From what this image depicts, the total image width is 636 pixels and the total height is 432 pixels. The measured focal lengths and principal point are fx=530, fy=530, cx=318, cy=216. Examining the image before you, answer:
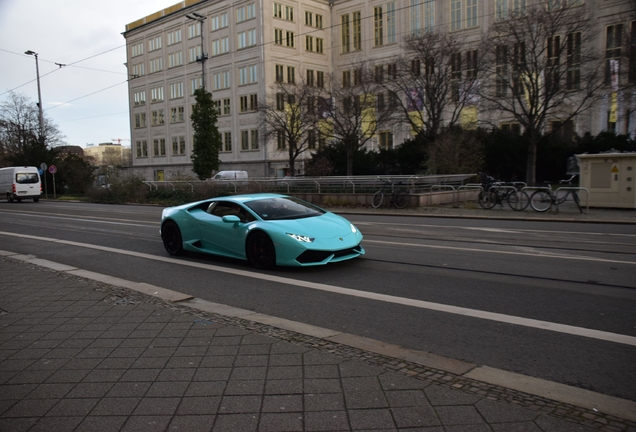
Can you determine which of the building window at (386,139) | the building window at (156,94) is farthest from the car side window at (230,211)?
the building window at (156,94)

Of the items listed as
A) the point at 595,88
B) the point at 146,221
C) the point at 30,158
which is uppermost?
the point at 595,88

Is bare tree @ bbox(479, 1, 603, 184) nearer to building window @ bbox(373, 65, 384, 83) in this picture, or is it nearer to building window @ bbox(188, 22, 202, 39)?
building window @ bbox(373, 65, 384, 83)

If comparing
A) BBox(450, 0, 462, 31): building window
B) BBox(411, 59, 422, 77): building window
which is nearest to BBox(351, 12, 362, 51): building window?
BBox(450, 0, 462, 31): building window

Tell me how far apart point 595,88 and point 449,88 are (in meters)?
9.47

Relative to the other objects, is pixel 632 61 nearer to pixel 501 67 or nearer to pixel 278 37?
pixel 501 67

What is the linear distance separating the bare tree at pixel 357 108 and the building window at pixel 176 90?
34956 mm

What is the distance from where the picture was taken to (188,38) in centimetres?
6675

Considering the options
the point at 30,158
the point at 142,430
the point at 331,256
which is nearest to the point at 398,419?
the point at 142,430

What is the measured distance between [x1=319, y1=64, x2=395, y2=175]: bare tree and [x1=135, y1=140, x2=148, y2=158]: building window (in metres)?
43.7

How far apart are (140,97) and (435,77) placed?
5300 centimetres

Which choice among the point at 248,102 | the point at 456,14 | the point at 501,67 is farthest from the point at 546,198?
the point at 248,102

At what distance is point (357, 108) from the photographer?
1485 inches

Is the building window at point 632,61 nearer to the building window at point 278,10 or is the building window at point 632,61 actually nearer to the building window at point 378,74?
the building window at point 378,74

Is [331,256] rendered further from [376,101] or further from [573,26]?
[376,101]
